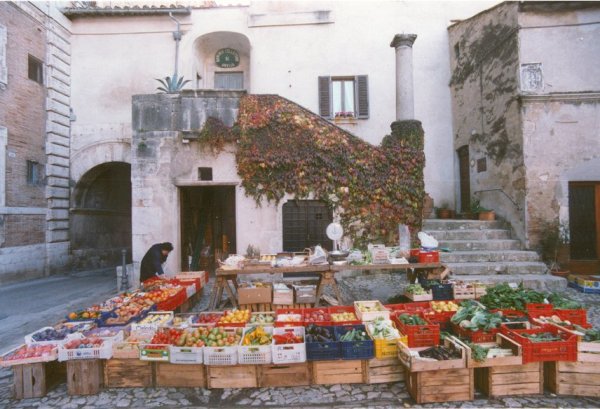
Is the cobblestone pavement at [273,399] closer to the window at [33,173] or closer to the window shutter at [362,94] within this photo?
the window at [33,173]

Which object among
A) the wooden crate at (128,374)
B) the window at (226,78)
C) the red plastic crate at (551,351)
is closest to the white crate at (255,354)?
the wooden crate at (128,374)

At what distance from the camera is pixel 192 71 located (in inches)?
524

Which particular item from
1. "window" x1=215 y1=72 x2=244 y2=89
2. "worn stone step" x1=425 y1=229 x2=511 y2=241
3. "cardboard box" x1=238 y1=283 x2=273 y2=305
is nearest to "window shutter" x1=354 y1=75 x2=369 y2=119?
"window" x1=215 y1=72 x2=244 y2=89

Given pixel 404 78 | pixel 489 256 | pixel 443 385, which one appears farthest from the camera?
pixel 404 78

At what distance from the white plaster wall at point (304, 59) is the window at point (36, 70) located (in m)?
1.28

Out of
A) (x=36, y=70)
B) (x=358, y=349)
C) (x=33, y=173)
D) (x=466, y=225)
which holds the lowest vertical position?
(x=358, y=349)

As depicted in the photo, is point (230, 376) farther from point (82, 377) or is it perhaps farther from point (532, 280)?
point (532, 280)

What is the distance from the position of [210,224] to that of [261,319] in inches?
277

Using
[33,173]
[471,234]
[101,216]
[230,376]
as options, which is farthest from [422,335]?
[101,216]

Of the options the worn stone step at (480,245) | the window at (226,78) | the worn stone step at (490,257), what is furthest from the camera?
the window at (226,78)

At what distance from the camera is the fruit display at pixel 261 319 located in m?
4.89

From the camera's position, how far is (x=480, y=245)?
30.9 ft

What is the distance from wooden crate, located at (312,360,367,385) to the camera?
4020 millimetres

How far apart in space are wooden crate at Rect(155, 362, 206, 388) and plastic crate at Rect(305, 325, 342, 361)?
1311 millimetres
